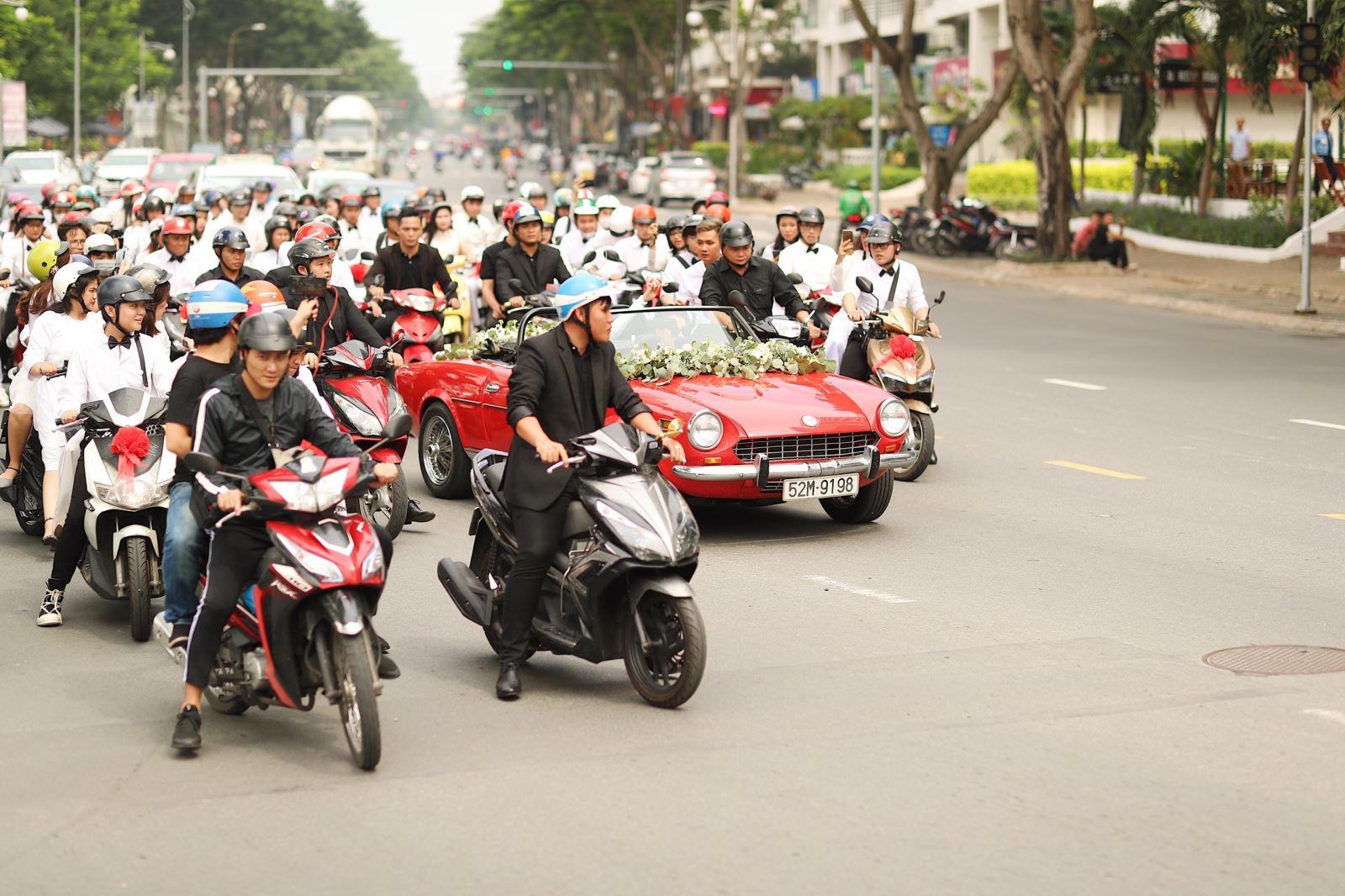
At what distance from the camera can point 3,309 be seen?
15375mm

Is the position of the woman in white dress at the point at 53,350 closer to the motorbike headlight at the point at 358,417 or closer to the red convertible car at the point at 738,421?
the motorbike headlight at the point at 358,417

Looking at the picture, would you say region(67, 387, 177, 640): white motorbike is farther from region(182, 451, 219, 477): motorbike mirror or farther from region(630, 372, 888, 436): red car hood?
region(630, 372, 888, 436): red car hood

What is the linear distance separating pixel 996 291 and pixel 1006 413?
1555 centimetres

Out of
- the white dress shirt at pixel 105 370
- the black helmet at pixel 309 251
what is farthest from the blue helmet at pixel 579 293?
the black helmet at pixel 309 251

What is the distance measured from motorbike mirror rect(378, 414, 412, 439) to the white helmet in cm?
342

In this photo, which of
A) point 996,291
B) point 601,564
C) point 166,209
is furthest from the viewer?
point 996,291

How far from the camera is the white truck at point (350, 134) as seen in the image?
72.5 metres

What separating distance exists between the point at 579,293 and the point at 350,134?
70.3 m

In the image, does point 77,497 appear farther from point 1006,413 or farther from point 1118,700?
point 1006,413

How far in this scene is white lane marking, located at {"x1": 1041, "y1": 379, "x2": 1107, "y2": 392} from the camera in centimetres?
1836

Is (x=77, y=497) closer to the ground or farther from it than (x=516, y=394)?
closer to the ground

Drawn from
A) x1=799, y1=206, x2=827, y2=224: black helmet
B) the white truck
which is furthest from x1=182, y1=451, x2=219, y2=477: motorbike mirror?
the white truck

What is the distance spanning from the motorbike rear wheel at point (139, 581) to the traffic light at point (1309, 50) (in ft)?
66.2

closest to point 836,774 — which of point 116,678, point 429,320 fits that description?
point 116,678
